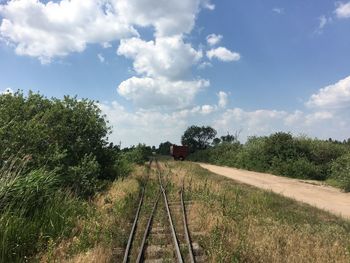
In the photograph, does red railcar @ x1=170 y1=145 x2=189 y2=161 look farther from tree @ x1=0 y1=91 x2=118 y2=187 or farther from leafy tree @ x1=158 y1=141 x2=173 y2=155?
leafy tree @ x1=158 y1=141 x2=173 y2=155

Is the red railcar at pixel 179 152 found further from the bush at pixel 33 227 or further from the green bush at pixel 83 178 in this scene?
the bush at pixel 33 227

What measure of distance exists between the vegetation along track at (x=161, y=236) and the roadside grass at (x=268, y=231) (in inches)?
15.8

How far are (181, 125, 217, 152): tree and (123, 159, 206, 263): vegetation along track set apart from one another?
4539 inches

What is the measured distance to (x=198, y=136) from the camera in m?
136

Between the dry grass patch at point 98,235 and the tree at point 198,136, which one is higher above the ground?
the tree at point 198,136

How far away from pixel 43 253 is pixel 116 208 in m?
6.03

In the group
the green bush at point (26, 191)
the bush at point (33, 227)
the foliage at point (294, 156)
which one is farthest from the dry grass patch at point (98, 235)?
the foliage at point (294, 156)

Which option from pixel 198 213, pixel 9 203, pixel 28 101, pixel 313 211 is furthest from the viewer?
pixel 28 101

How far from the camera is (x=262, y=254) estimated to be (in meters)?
9.02

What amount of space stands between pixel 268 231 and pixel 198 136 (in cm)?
12505

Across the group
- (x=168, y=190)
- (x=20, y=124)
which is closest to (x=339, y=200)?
(x=168, y=190)

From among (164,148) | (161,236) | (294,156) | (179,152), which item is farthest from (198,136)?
(161,236)

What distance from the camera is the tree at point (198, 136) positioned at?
5266 inches

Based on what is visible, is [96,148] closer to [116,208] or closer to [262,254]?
[116,208]
